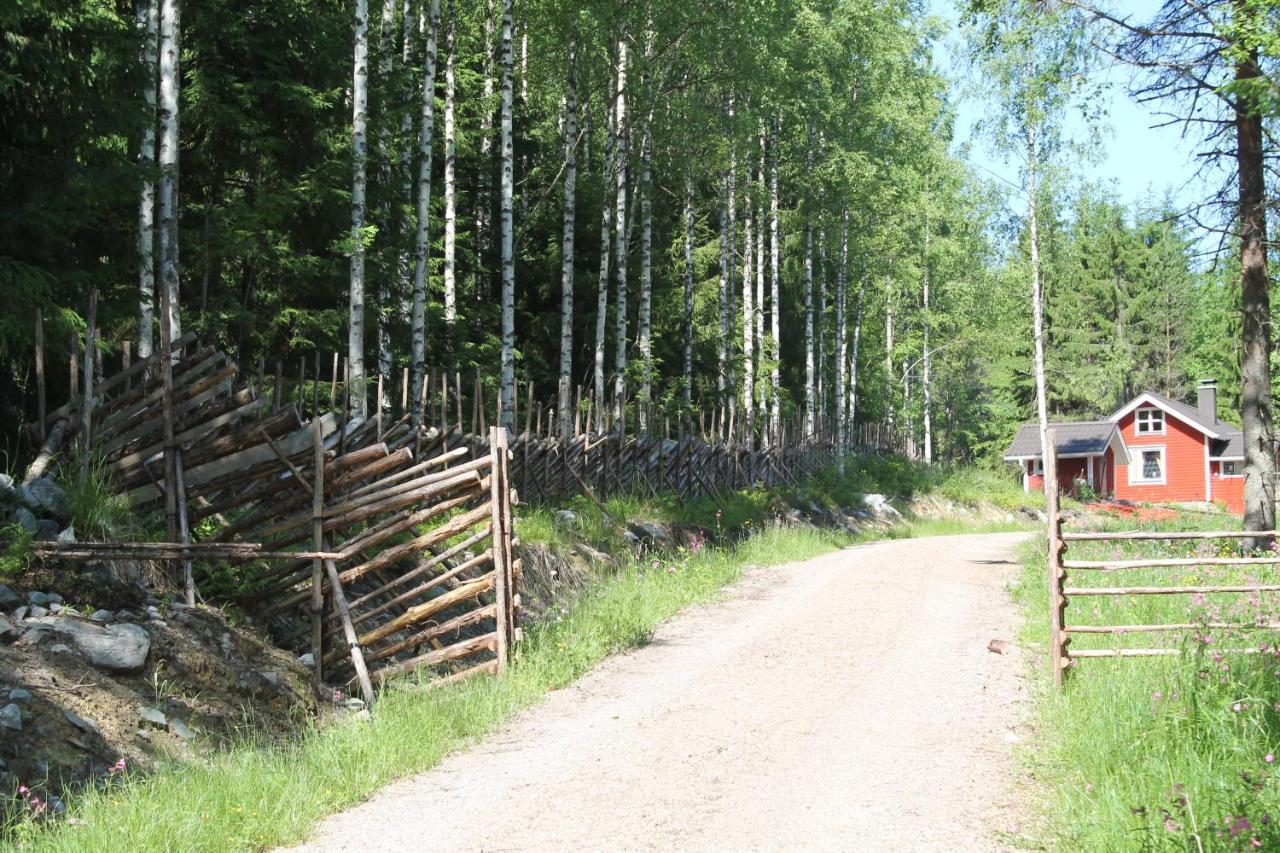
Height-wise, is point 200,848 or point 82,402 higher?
point 82,402

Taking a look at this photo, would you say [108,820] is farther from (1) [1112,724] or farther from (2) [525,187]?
(2) [525,187]

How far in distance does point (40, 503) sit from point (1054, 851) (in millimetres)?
7390

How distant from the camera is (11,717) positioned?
241 inches

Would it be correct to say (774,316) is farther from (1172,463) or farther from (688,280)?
(1172,463)

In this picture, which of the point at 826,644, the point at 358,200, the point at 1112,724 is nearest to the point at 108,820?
the point at 1112,724

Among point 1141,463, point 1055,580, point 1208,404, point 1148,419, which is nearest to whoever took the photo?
point 1055,580

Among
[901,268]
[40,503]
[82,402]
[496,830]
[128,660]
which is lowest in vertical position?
[496,830]

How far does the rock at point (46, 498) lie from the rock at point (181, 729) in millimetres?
2270

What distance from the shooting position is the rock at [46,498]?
840 centimetres

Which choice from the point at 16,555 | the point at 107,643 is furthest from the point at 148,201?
the point at 107,643

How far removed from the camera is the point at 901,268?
39031mm

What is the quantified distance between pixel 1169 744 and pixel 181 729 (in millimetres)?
5992

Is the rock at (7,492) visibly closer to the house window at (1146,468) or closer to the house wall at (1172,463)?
the house wall at (1172,463)

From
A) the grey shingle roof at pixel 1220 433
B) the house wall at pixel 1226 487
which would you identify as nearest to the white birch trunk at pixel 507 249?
the grey shingle roof at pixel 1220 433
